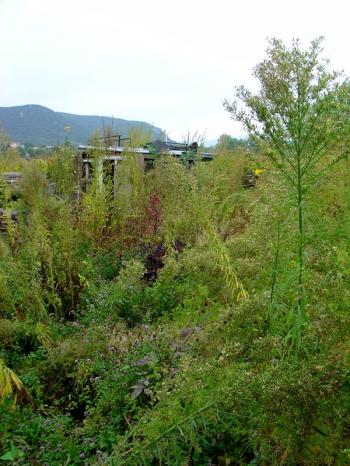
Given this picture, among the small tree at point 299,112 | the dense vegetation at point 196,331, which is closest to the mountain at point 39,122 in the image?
the dense vegetation at point 196,331

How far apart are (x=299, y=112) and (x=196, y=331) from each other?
1778 mm

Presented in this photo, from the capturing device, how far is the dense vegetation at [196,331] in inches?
81.2

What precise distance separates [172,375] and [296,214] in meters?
1.33

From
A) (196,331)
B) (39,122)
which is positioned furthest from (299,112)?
(39,122)

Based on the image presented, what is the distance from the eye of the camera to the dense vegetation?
206 cm

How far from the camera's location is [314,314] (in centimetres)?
232

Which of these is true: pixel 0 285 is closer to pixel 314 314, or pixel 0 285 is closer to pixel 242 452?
pixel 242 452

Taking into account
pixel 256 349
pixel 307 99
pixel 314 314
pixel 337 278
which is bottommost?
pixel 256 349

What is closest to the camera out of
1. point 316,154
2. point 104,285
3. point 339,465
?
point 339,465

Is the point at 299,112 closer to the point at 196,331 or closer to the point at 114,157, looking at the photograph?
the point at 196,331

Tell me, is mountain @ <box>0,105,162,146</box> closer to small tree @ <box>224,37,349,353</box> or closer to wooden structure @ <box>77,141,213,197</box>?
wooden structure @ <box>77,141,213,197</box>

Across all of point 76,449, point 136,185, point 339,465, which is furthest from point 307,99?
point 136,185

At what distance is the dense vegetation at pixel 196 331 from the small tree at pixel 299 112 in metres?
0.01

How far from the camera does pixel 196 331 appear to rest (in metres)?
3.52
